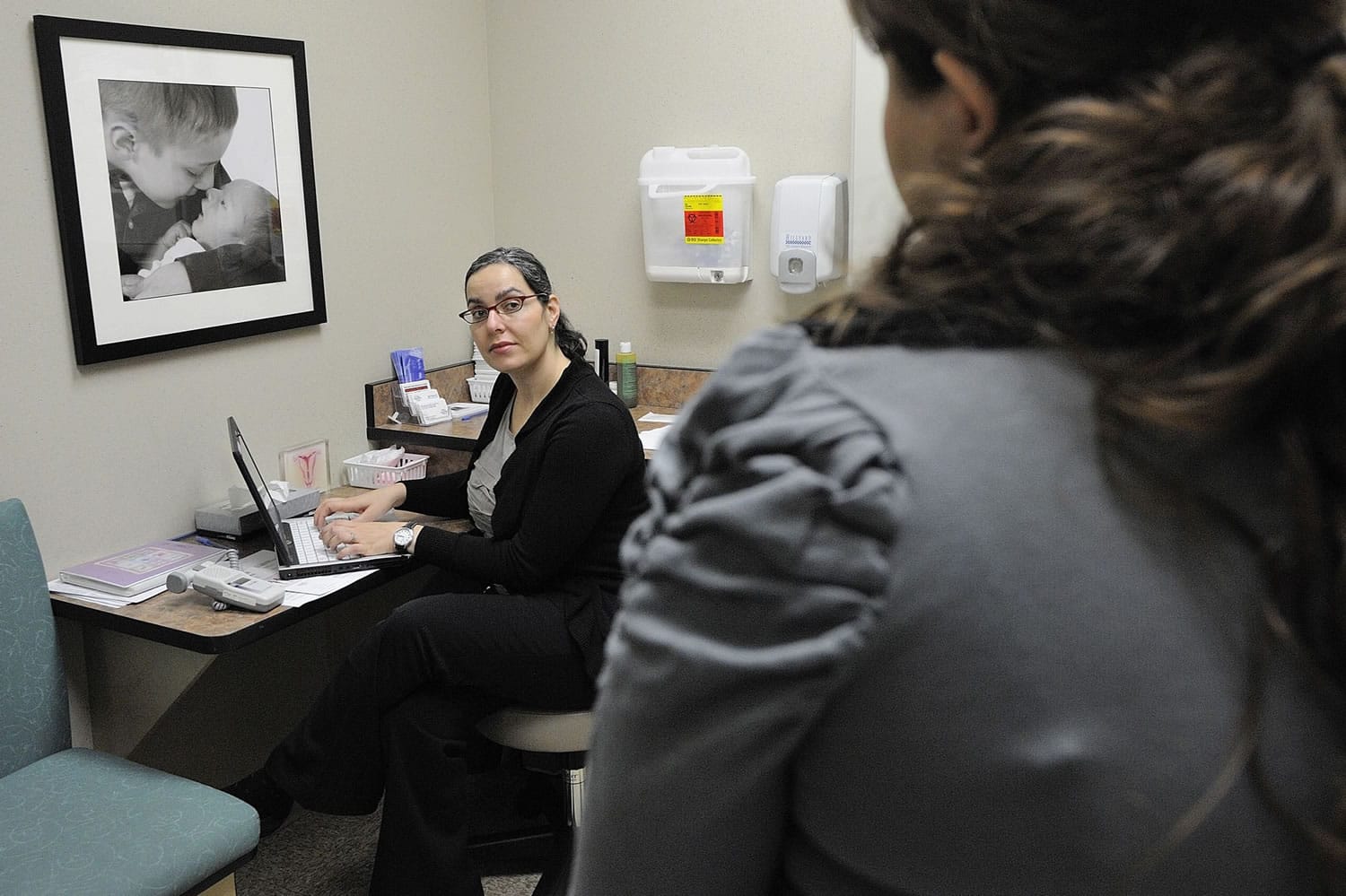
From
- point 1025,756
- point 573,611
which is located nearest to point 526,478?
point 573,611

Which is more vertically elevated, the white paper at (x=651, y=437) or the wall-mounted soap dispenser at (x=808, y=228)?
the wall-mounted soap dispenser at (x=808, y=228)

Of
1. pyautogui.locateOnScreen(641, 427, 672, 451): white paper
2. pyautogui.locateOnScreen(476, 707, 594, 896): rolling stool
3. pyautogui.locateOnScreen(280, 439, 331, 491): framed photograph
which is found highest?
pyautogui.locateOnScreen(641, 427, 672, 451): white paper

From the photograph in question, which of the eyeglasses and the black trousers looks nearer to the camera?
the black trousers

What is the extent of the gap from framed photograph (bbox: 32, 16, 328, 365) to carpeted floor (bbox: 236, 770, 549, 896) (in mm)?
1147

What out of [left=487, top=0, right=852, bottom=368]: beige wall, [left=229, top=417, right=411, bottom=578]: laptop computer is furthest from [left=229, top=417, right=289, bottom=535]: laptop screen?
[left=487, top=0, right=852, bottom=368]: beige wall

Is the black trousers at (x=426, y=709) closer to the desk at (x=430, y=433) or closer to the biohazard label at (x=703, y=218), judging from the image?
the desk at (x=430, y=433)

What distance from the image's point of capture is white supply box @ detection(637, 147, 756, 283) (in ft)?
9.12

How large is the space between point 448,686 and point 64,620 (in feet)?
2.64

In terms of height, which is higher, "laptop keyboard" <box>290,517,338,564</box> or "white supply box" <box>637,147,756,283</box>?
"white supply box" <box>637,147,756,283</box>

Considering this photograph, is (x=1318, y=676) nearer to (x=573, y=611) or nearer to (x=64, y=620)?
(x=573, y=611)

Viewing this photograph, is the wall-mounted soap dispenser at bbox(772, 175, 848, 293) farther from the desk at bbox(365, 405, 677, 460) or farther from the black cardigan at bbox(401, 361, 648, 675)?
the black cardigan at bbox(401, 361, 648, 675)

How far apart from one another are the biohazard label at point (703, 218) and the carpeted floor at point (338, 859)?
1.49 meters

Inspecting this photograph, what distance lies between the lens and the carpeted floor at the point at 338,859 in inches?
92.2

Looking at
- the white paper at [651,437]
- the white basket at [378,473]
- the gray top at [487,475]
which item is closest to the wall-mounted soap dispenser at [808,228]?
the white paper at [651,437]
